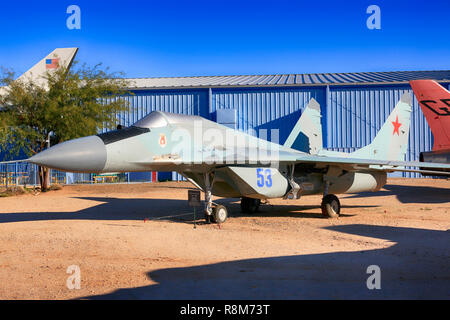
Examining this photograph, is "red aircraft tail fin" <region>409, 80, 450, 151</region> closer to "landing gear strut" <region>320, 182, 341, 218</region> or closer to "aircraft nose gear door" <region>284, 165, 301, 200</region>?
"landing gear strut" <region>320, 182, 341, 218</region>

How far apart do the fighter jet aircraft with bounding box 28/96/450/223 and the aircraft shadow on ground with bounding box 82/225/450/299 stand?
3.98 m

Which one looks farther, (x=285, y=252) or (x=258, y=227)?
(x=258, y=227)

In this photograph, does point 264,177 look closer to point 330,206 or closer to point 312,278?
point 330,206

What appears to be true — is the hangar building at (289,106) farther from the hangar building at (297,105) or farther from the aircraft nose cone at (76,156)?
the aircraft nose cone at (76,156)

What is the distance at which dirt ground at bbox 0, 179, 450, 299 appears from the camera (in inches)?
202

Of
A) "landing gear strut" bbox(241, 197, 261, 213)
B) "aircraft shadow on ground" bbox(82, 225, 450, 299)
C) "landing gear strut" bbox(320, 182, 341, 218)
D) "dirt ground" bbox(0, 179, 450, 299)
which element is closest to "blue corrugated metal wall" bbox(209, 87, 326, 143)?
"landing gear strut" bbox(241, 197, 261, 213)

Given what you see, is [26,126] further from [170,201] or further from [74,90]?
[170,201]

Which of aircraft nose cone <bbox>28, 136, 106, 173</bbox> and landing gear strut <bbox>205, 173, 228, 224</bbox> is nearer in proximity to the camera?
aircraft nose cone <bbox>28, 136, 106, 173</bbox>

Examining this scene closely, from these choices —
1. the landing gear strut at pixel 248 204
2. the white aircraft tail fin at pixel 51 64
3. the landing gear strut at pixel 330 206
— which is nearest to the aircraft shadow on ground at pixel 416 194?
the landing gear strut at pixel 330 206

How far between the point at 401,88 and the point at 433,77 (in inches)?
156

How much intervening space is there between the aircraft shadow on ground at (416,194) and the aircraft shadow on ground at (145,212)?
4.95 metres

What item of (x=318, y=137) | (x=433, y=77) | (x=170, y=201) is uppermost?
(x=433, y=77)
